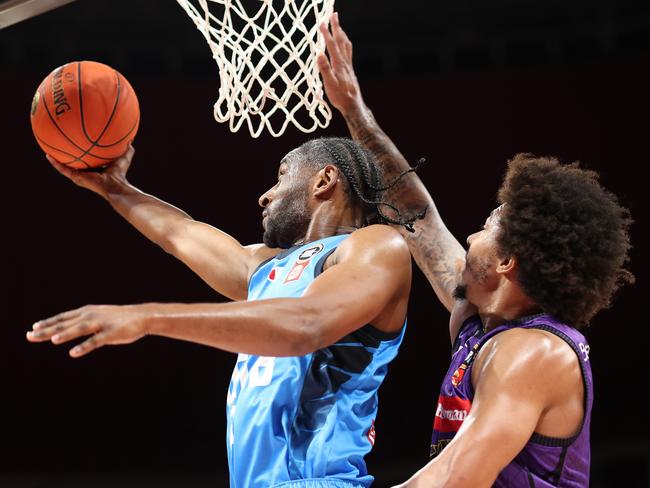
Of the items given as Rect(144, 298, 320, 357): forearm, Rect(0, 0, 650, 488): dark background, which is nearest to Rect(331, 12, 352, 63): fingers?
Rect(144, 298, 320, 357): forearm

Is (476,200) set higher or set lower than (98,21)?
lower

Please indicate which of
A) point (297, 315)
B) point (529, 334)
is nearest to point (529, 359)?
point (529, 334)

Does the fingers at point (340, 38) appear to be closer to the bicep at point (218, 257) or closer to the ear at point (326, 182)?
the ear at point (326, 182)

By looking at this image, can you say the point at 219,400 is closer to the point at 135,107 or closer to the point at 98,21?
the point at 98,21

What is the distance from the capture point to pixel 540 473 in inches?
75.3

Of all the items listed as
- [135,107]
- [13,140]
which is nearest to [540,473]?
[135,107]

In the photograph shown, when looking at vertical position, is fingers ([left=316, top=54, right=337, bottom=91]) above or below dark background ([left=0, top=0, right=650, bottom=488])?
above

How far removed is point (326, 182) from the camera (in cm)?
236

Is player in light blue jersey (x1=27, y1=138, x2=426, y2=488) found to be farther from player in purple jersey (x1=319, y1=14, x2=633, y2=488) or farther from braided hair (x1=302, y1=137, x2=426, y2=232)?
player in purple jersey (x1=319, y1=14, x2=633, y2=488)

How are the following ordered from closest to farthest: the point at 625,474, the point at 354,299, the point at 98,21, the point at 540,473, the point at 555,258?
the point at 354,299
the point at 540,473
the point at 555,258
the point at 625,474
the point at 98,21

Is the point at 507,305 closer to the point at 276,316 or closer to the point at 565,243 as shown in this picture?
the point at 565,243

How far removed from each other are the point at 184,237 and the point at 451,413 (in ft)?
3.26

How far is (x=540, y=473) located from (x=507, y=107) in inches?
188

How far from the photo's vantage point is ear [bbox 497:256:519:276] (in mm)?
2117
